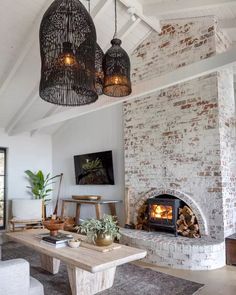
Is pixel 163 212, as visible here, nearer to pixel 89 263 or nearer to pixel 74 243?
pixel 74 243

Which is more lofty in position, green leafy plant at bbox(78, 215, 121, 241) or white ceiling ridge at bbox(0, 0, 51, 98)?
white ceiling ridge at bbox(0, 0, 51, 98)

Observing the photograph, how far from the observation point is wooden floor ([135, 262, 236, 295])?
325cm

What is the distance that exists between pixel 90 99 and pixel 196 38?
3033 millimetres

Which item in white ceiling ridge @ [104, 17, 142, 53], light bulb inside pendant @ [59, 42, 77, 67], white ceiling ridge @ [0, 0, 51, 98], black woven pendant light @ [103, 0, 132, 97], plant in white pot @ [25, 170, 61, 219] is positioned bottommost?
plant in white pot @ [25, 170, 61, 219]

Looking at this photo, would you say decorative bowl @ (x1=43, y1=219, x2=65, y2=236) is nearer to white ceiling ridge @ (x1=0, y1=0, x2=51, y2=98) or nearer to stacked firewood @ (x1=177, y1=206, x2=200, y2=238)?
stacked firewood @ (x1=177, y1=206, x2=200, y2=238)

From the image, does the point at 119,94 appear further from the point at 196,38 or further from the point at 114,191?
the point at 114,191

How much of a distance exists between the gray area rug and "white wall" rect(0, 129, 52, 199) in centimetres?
379

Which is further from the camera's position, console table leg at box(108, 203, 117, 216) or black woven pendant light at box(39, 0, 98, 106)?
console table leg at box(108, 203, 117, 216)

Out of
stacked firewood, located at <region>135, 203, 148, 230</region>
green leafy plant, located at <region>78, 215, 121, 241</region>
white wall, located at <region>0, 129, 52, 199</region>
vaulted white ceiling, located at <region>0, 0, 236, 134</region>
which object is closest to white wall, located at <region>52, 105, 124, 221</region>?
white wall, located at <region>0, 129, 52, 199</region>

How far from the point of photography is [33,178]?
25.6ft

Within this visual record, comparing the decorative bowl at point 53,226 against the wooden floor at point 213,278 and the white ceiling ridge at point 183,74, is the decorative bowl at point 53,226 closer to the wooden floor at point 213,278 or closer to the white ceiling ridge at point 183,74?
the wooden floor at point 213,278

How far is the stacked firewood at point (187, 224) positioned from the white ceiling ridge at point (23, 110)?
4024mm

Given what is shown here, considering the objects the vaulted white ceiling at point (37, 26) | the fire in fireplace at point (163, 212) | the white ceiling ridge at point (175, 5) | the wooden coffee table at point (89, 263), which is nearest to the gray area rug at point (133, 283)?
the wooden coffee table at point (89, 263)

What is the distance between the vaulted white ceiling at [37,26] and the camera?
4406 millimetres
